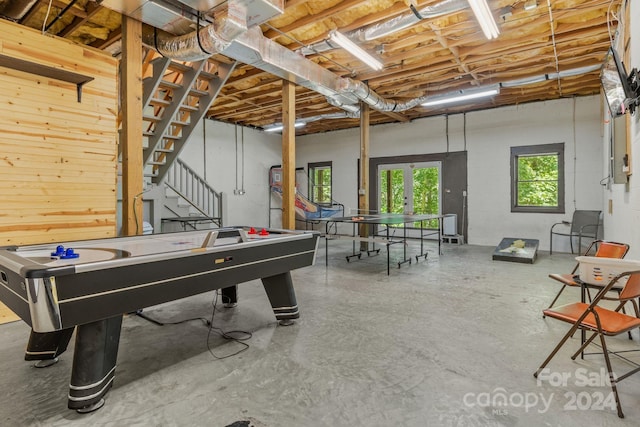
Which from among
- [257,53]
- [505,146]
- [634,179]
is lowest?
[634,179]

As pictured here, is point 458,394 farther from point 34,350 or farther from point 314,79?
point 314,79

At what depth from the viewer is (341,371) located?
91.7 inches

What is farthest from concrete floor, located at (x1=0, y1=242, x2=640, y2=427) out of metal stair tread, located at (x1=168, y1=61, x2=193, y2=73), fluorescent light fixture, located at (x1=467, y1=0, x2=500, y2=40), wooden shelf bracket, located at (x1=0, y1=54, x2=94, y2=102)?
metal stair tread, located at (x1=168, y1=61, x2=193, y2=73)

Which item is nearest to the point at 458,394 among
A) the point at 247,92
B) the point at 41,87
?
the point at 41,87

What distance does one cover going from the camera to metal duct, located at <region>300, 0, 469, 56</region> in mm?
3496

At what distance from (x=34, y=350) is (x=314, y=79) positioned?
A: 437 cm

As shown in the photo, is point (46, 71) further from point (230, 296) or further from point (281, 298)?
point (281, 298)

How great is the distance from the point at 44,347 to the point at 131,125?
6.58ft

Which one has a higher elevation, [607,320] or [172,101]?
[172,101]

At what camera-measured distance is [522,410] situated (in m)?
1.90

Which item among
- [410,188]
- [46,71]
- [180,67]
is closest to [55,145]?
[46,71]

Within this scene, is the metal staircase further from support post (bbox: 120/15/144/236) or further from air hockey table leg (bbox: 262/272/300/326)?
air hockey table leg (bbox: 262/272/300/326)

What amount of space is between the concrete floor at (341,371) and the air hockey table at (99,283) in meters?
0.21

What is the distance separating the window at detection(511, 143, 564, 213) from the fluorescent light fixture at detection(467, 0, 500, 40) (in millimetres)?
4364
